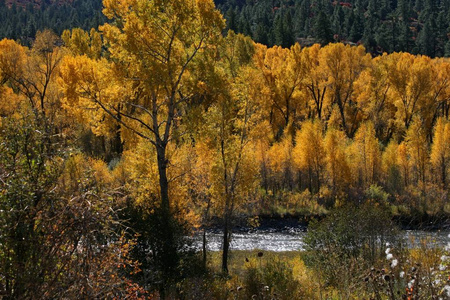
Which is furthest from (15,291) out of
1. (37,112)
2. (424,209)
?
(424,209)

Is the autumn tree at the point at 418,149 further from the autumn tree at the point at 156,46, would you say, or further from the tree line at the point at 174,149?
the autumn tree at the point at 156,46

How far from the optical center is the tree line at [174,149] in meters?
4.88

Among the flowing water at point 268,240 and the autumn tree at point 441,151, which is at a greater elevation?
the autumn tree at point 441,151

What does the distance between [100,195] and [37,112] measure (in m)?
1.75

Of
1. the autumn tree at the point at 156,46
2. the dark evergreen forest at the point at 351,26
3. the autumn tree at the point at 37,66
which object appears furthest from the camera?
the dark evergreen forest at the point at 351,26

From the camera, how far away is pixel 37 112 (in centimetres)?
594

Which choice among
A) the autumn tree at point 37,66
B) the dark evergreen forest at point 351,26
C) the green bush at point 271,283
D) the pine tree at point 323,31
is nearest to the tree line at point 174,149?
the autumn tree at point 37,66

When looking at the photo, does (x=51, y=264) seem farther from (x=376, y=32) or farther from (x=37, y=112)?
(x=376, y=32)

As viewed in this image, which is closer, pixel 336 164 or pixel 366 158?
pixel 336 164

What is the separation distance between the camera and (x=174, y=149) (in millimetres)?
18109

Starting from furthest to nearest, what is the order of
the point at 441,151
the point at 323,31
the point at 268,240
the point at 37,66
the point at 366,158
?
1. the point at 323,31
2. the point at 37,66
3. the point at 366,158
4. the point at 441,151
5. the point at 268,240

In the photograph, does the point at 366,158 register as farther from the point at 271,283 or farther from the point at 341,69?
the point at 271,283

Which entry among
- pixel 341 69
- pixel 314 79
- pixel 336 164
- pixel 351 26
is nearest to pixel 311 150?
pixel 336 164

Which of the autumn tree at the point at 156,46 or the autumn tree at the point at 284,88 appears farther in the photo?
the autumn tree at the point at 284,88
